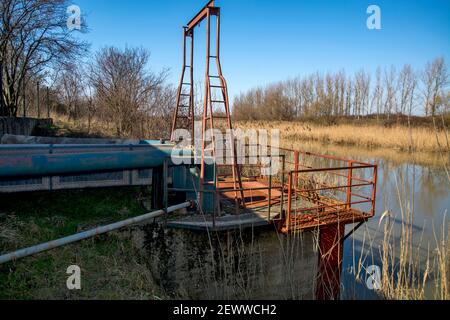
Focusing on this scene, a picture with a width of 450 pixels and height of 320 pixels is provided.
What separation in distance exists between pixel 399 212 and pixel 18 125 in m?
12.0

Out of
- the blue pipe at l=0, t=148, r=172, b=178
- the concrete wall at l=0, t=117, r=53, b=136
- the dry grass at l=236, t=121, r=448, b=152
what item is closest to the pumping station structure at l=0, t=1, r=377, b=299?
the blue pipe at l=0, t=148, r=172, b=178

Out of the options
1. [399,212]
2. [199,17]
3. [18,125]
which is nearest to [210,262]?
[199,17]

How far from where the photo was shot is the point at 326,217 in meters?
5.16

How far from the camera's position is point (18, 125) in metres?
10.5

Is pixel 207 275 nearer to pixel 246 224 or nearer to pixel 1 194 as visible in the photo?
pixel 246 224

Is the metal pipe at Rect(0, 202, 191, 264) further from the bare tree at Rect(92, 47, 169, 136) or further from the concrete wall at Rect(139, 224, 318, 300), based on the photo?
the bare tree at Rect(92, 47, 169, 136)

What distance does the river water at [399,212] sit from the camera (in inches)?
174

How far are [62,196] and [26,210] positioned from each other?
2.04 ft

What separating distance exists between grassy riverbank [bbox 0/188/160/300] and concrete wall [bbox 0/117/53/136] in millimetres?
5822

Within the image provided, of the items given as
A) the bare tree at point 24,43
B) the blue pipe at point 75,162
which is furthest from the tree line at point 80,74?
the blue pipe at point 75,162

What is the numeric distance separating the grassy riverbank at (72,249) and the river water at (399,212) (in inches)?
102

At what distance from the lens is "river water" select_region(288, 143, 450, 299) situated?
4410mm

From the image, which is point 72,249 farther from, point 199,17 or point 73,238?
point 199,17

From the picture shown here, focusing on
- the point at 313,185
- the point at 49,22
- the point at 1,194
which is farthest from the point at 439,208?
the point at 49,22
